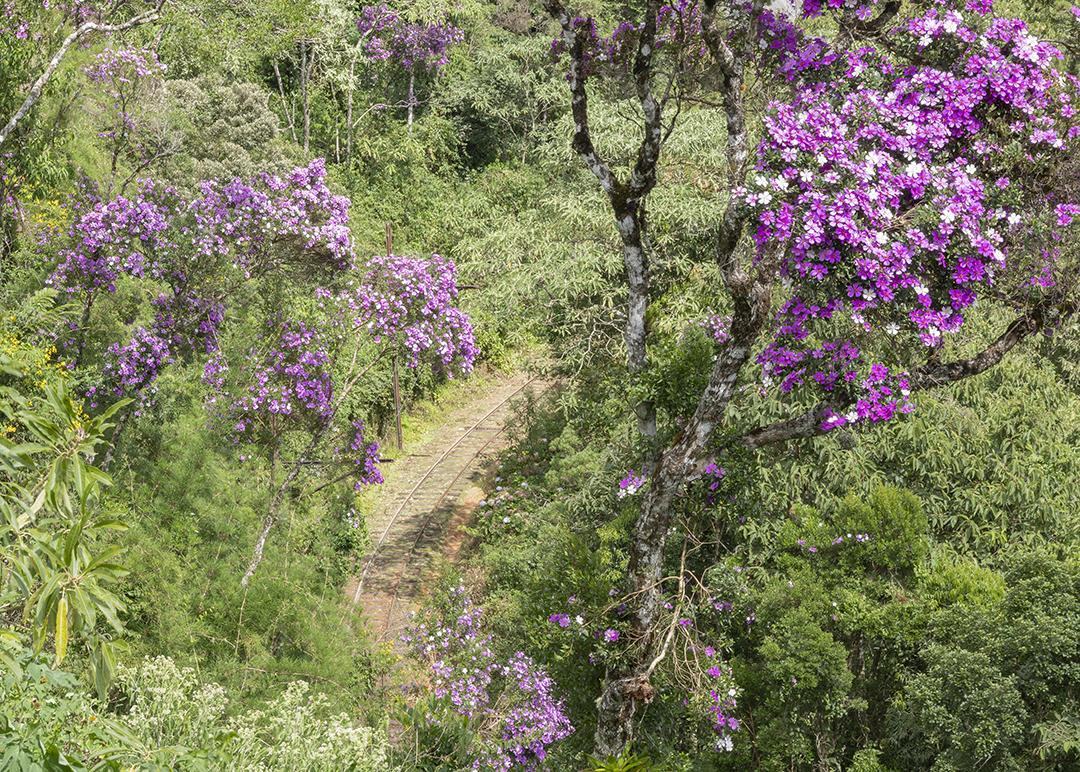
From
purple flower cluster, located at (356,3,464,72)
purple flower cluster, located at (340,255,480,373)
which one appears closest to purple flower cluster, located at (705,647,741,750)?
purple flower cluster, located at (340,255,480,373)

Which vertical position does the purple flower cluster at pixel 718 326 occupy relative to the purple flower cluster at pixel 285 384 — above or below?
above

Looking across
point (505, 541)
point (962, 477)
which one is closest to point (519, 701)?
point (962, 477)

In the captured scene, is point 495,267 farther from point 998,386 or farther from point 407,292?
point 998,386

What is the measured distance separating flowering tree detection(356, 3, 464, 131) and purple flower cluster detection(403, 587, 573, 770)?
A: 18.9 meters

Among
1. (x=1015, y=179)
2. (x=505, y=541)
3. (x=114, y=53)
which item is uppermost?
(x=114, y=53)

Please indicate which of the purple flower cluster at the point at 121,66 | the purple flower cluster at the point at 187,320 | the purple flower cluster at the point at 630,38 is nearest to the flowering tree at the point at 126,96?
the purple flower cluster at the point at 121,66

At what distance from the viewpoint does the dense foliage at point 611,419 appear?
578cm

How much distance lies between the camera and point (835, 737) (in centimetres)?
934

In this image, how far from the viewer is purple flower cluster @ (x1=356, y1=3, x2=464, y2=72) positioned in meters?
26.0

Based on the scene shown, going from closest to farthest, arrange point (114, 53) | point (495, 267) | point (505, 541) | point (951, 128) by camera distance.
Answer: point (951, 128) → point (114, 53) → point (505, 541) → point (495, 267)

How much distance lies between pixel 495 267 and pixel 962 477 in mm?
9134

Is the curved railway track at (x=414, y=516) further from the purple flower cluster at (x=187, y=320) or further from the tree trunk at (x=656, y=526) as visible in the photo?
the tree trunk at (x=656, y=526)

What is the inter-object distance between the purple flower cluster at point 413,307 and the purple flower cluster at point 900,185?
5876mm

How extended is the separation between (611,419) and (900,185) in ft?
18.6
